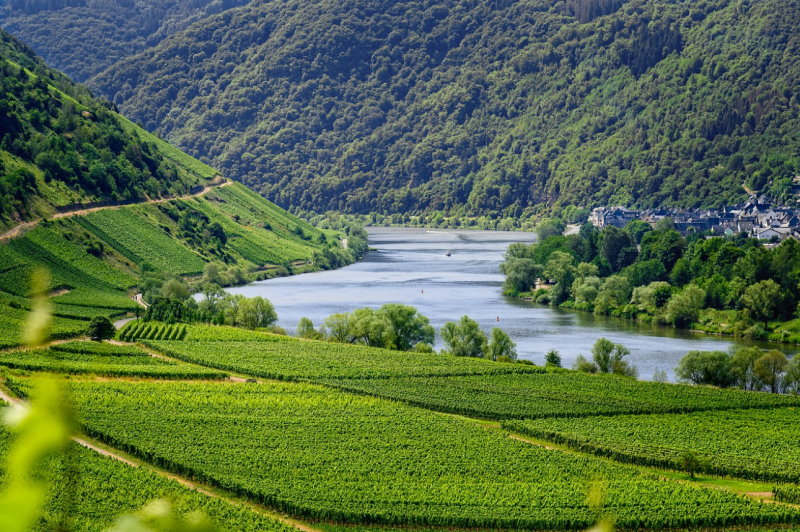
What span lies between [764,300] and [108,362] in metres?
67.1

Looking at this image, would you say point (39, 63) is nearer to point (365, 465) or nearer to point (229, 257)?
point (229, 257)

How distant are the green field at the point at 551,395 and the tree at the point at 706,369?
3.39 m

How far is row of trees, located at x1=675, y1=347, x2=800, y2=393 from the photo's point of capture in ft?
256

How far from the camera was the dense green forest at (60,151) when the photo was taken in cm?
13625

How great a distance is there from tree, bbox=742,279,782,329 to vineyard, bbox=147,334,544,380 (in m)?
37.8

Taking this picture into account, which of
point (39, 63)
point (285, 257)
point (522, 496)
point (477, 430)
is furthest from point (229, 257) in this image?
point (522, 496)

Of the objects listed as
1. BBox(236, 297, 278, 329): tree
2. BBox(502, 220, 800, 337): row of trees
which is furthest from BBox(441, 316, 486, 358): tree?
BBox(502, 220, 800, 337): row of trees

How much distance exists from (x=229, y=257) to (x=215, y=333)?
7317cm

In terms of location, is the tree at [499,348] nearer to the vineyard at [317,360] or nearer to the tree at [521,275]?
the vineyard at [317,360]

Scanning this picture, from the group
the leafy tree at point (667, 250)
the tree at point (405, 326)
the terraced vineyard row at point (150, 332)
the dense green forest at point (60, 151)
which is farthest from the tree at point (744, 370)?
the dense green forest at point (60, 151)

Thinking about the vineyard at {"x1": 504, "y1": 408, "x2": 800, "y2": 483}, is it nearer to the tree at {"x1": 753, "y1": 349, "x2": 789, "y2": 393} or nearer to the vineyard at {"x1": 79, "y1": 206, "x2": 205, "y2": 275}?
the tree at {"x1": 753, "y1": 349, "x2": 789, "y2": 393}

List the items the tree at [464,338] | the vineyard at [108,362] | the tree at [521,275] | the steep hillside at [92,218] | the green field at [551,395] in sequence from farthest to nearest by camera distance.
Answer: the tree at [521,275] < the steep hillside at [92,218] < the tree at [464,338] < the vineyard at [108,362] < the green field at [551,395]

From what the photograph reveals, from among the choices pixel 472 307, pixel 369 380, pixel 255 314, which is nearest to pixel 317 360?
pixel 369 380

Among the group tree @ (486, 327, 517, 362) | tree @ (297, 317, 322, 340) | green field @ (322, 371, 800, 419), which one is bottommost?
green field @ (322, 371, 800, 419)
